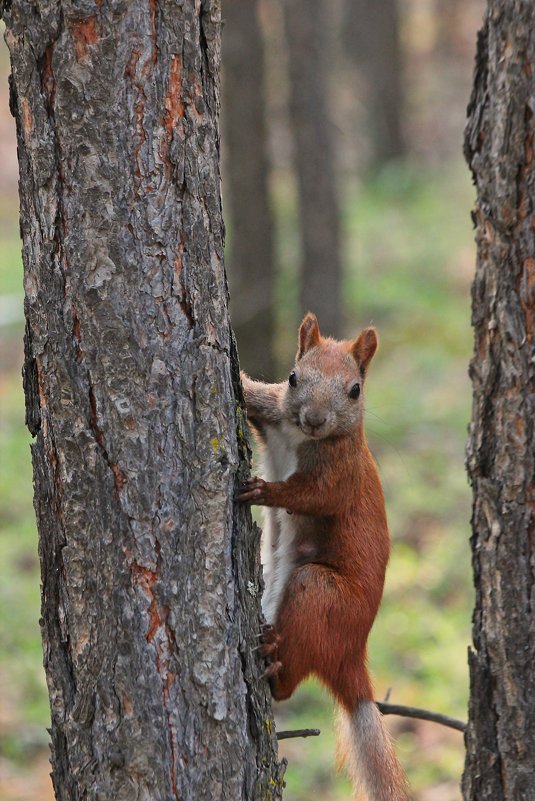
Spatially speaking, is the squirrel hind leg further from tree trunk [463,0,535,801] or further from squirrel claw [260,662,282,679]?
tree trunk [463,0,535,801]

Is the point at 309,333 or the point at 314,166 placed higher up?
the point at 314,166

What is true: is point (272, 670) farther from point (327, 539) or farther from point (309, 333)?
point (309, 333)

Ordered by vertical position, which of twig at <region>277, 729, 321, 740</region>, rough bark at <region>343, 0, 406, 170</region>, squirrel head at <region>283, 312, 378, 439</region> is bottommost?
twig at <region>277, 729, 321, 740</region>

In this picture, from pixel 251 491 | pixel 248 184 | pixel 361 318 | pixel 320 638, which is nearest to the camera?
pixel 251 491

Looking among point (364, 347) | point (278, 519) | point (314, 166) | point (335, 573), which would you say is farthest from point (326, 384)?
point (314, 166)

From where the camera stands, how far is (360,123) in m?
19.2

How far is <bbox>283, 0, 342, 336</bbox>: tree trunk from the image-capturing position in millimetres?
9578

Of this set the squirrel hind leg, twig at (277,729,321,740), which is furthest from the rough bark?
twig at (277,729,321,740)

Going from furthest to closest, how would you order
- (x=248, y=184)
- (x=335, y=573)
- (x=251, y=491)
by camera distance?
(x=248, y=184)
(x=335, y=573)
(x=251, y=491)

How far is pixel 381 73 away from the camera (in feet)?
57.6

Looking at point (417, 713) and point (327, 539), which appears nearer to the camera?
point (417, 713)

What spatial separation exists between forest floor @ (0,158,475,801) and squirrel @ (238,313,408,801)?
208 cm

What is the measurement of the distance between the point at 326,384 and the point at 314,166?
279 inches

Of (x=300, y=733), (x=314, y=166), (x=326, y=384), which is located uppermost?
(x=314, y=166)
